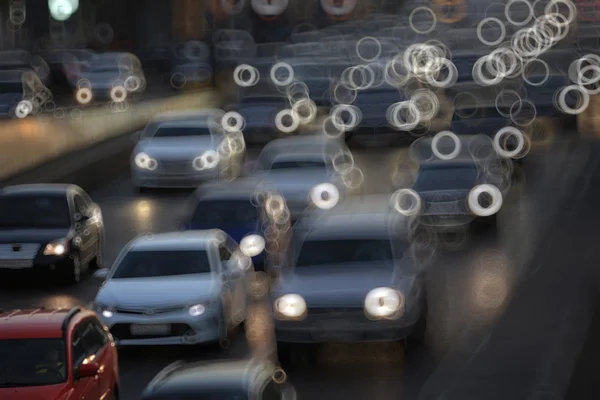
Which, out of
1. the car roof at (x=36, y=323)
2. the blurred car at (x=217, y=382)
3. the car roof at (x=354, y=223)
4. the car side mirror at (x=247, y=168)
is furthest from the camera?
the car side mirror at (x=247, y=168)

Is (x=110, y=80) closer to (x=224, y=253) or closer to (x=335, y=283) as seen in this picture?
(x=224, y=253)

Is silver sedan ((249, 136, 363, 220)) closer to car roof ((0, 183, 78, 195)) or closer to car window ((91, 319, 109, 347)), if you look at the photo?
car roof ((0, 183, 78, 195))

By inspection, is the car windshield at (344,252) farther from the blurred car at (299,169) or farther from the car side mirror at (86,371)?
the blurred car at (299,169)

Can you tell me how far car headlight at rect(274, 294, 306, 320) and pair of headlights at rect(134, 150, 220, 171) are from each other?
670 inches

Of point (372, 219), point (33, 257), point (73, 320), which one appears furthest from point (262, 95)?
point (73, 320)

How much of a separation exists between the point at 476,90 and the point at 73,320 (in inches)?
1480

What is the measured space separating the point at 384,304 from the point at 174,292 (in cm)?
251

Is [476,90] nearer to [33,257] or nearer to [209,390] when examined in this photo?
[33,257]

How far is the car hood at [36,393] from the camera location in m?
11.9

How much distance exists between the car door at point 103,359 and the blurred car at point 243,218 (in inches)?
385

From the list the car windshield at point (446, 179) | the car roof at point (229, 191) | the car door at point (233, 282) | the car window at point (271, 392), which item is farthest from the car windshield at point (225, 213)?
the car window at point (271, 392)

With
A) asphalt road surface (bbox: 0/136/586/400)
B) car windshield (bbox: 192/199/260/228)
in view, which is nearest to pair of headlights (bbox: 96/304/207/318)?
asphalt road surface (bbox: 0/136/586/400)

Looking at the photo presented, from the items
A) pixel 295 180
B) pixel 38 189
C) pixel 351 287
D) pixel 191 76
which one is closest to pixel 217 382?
pixel 351 287

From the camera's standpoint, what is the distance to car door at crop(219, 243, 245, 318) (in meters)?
19.0
